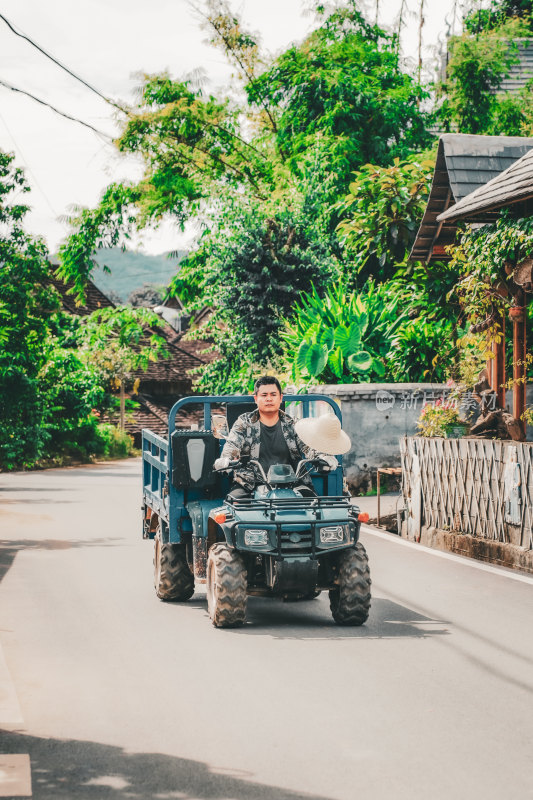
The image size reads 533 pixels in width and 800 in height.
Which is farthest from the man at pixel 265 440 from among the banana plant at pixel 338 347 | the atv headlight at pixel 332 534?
the banana plant at pixel 338 347

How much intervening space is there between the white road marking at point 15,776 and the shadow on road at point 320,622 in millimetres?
3298

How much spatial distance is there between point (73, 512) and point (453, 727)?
13.9 m

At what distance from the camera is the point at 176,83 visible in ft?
128

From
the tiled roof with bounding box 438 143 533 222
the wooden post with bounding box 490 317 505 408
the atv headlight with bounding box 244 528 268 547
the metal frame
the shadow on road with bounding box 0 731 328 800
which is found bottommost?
the shadow on road with bounding box 0 731 328 800

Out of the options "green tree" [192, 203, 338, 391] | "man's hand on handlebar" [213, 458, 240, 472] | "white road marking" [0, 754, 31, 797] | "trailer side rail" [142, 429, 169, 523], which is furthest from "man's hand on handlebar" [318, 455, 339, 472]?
"green tree" [192, 203, 338, 391]

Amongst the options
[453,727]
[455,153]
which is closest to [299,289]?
[455,153]

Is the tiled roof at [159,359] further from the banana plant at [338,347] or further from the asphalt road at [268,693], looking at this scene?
the asphalt road at [268,693]

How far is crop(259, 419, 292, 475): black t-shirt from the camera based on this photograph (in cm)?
938

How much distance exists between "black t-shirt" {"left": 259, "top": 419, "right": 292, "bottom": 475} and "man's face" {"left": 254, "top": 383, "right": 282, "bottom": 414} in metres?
0.15

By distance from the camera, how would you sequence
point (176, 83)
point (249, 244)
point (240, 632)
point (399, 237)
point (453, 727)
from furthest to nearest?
point (176, 83), point (249, 244), point (399, 237), point (240, 632), point (453, 727)

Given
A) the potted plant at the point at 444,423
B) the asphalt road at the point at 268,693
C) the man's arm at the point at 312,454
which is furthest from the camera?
the potted plant at the point at 444,423

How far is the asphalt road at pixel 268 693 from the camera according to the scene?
16.7 ft

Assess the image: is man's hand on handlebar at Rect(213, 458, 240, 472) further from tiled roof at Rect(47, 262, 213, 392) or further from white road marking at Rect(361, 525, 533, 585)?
tiled roof at Rect(47, 262, 213, 392)

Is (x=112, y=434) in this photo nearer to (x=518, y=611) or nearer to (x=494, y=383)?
(x=494, y=383)
